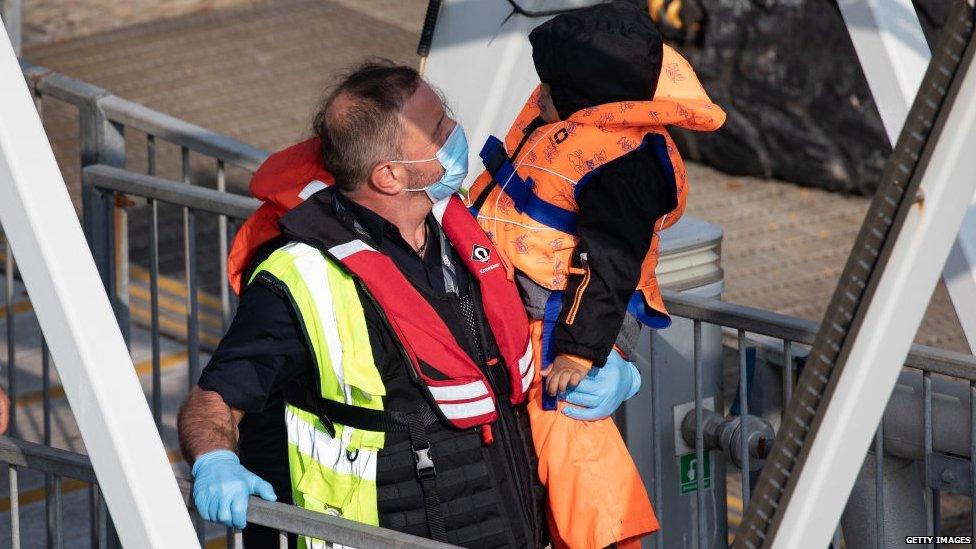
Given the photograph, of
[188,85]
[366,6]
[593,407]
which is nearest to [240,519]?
[593,407]

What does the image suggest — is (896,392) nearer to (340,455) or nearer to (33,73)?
(340,455)

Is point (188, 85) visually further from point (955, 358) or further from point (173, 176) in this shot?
point (955, 358)

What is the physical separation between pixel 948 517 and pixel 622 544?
3.47m

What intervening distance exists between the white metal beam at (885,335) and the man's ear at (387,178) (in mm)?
1219

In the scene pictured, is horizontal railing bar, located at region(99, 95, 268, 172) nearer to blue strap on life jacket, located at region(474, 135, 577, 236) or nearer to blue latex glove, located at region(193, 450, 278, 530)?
blue strap on life jacket, located at region(474, 135, 577, 236)

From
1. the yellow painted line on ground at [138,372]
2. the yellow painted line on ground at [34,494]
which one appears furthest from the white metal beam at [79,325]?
the yellow painted line on ground at [138,372]

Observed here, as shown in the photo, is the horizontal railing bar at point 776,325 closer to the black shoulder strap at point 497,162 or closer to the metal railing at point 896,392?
the metal railing at point 896,392

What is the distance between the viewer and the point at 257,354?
2.75 m

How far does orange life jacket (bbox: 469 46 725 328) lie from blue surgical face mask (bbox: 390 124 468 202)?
0.20 m

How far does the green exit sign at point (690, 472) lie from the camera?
3.76m

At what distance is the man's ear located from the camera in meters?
2.90

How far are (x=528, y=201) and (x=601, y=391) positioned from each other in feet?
1.43

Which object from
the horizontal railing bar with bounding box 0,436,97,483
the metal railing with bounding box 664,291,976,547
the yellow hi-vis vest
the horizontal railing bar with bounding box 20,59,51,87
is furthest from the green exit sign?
the horizontal railing bar with bounding box 20,59,51,87

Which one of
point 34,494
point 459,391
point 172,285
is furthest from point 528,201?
point 172,285
